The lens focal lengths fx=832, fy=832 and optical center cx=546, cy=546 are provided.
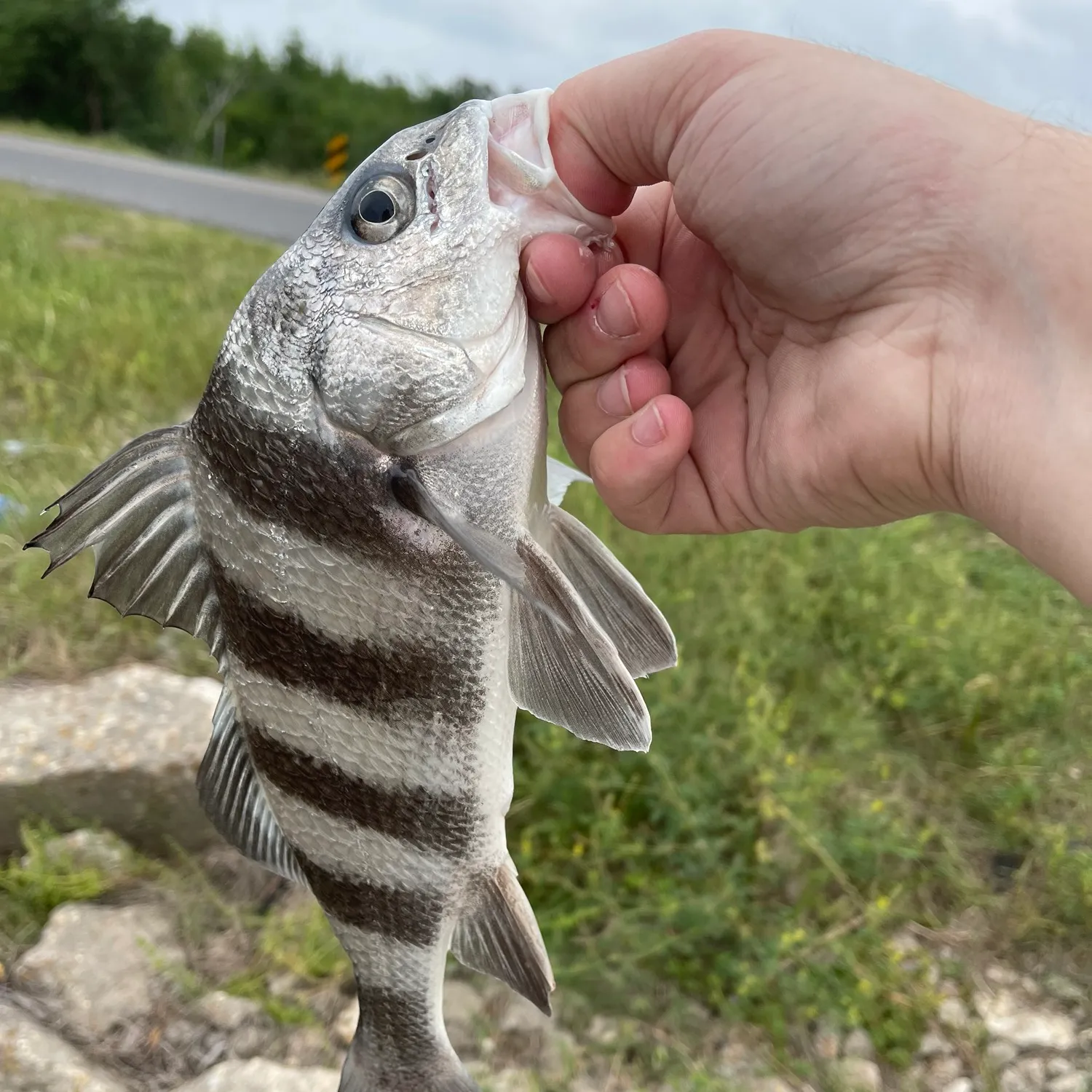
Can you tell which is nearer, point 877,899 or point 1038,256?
point 1038,256

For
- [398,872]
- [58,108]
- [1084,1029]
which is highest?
[58,108]

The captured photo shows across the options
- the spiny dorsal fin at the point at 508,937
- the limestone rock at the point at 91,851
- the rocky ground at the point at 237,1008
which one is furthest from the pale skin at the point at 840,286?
the limestone rock at the point at 91,851

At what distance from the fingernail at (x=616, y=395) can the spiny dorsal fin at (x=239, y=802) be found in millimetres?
953

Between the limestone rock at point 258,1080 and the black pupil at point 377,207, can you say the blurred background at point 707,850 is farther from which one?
the black pupil at point 377,207

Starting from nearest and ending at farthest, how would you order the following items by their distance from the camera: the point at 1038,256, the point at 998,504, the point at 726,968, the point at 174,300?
1. the point at 1038,256
2. the point at 998,504
3. the point at 726,968
4. the point at 174,300

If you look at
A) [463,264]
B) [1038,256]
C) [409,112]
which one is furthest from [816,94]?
[409,112]

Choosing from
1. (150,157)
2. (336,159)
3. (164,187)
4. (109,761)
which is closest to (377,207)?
(109,761)

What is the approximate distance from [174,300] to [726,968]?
6.00 meters

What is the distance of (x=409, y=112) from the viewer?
25641mm

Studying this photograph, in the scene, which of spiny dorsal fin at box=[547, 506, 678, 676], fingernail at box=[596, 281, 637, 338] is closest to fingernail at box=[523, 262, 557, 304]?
fingernail at box=[596, 281, 637, 338]

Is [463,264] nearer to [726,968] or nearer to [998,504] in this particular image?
[998,504]

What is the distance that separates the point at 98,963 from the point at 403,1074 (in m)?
1.08

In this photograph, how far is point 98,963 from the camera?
2180 millimetres

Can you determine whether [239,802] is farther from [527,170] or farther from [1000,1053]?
[1000,1053]
